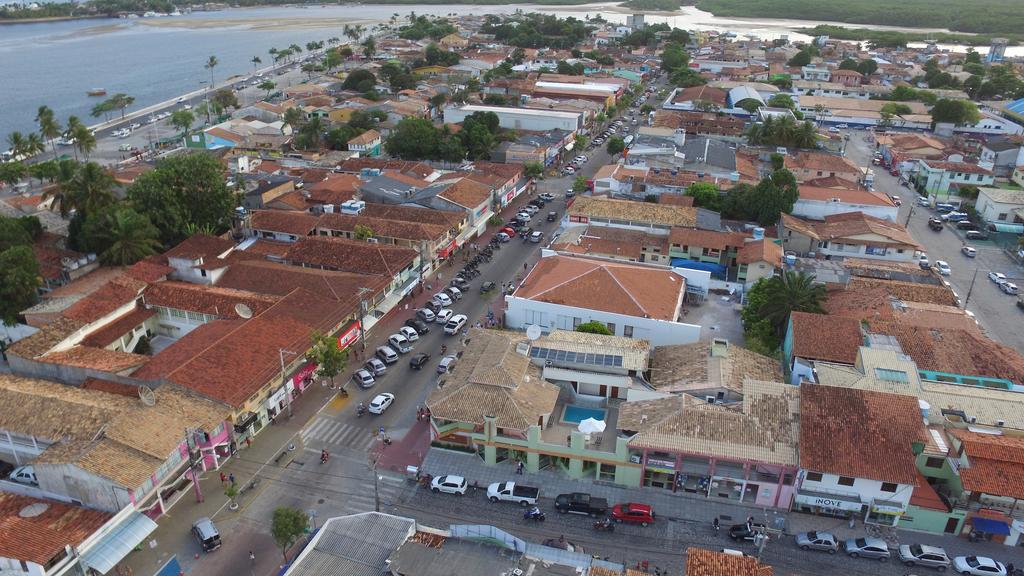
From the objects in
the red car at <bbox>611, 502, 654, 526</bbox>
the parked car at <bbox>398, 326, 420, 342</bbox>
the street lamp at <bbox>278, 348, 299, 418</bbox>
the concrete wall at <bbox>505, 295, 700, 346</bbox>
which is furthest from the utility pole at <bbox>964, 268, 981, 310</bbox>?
the street lamp at <bbox>278, 348, 299, 418</bbox>

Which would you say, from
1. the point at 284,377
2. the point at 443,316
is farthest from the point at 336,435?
the point at 443,316

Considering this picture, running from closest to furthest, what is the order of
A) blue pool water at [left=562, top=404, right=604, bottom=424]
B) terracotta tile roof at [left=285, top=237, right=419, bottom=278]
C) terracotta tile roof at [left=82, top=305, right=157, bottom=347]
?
blue pool water at [left=562, top=404, right=604, bottom=424] → terracotta tile roof at [left=82, top=305, right=157, bottom=347] → terracotta tile roof at [left=285, top=237, right=419, bottom=278]

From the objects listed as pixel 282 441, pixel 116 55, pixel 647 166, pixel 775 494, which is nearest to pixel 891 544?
pixel 775 494

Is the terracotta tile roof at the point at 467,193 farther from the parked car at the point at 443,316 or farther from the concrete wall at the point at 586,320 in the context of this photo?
the concrete wall at the point at 586,320

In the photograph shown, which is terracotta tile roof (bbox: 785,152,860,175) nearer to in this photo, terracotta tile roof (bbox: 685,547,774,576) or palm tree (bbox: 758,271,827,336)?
palm tree (bbox: 758,271,827,336)

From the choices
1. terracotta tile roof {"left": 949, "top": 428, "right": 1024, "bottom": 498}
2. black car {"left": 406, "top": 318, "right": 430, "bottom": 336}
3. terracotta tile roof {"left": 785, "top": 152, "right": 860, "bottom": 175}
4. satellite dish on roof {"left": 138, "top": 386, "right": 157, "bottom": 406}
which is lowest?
black car {"left": 406, "top": 318, "right": 430, "bottom": 336}

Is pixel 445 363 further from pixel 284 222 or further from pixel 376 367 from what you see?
pixel 284 222

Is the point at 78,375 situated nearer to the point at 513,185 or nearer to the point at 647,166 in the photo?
the point at 513,185
